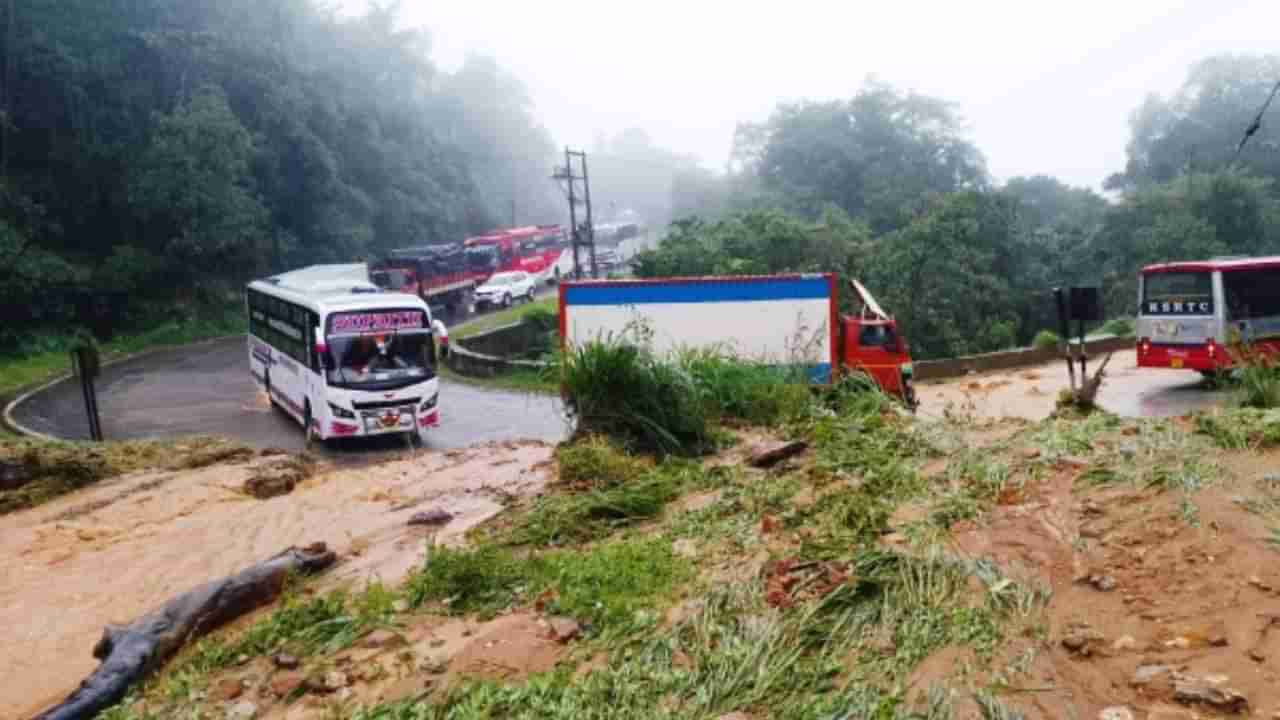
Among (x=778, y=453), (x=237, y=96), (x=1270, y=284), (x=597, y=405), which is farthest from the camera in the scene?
(x=237, y=96)

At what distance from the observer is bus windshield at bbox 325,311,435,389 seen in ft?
50.7

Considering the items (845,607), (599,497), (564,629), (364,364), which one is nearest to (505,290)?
(364,364)

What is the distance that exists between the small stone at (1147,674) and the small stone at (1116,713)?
170 millimetres

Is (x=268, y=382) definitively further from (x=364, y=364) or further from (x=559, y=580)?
(x=559, y=580)

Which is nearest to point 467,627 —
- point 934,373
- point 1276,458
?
point 1276,458

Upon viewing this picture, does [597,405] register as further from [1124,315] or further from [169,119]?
[169,119]

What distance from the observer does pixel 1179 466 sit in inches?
246

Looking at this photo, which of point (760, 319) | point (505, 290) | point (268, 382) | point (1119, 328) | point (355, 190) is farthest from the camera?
point (355, 190)

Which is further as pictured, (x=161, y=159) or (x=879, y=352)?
(x=161, y=159)

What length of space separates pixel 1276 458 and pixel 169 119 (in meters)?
36.6

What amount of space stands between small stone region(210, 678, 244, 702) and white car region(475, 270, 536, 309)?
36.4 meters

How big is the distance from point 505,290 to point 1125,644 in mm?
38636

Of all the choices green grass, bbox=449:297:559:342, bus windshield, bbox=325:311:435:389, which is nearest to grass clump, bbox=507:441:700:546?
bus windshield, bbox=325:311:435:389

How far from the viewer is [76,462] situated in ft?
41.0
